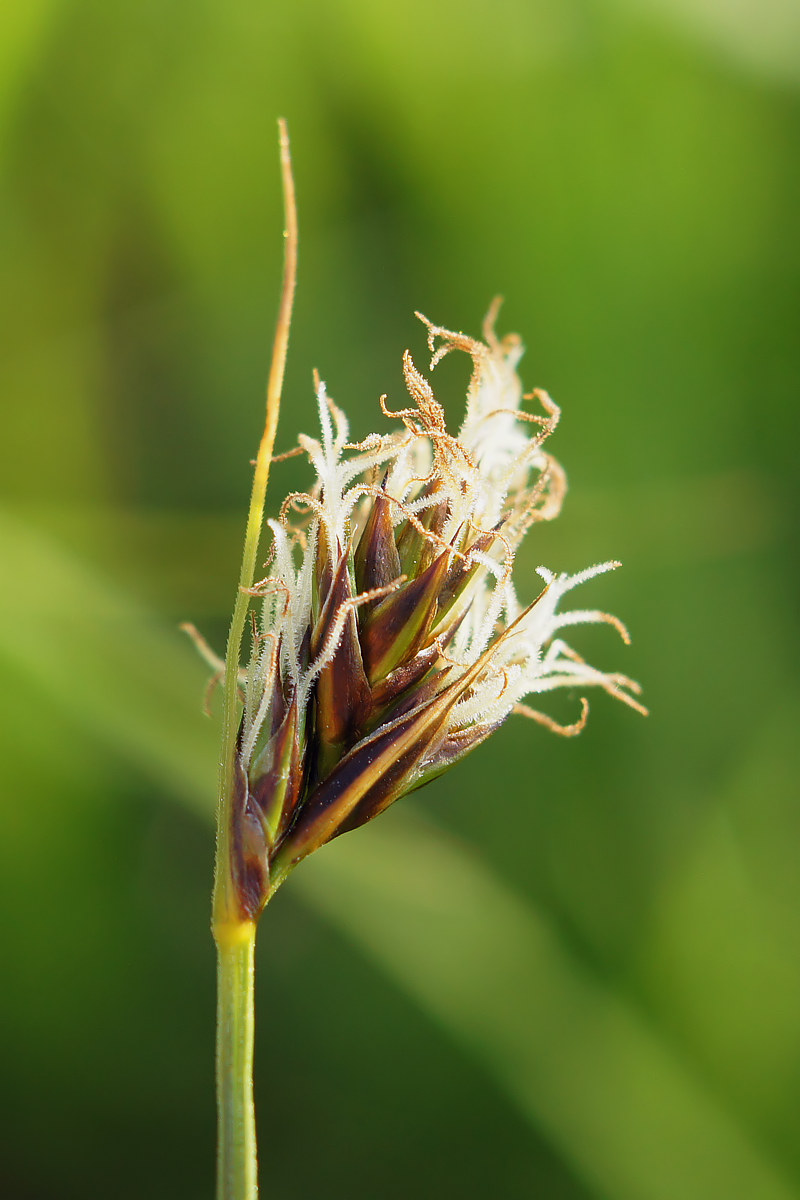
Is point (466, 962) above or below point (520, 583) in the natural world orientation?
below

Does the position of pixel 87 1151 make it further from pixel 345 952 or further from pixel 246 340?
pixel 246 340

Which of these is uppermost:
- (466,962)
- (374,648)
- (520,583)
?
(520,583)

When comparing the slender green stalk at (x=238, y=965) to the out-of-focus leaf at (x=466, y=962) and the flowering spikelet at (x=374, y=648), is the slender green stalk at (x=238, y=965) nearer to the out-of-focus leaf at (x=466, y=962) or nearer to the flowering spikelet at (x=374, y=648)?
the flowering spikelet at (x=374, y=648)

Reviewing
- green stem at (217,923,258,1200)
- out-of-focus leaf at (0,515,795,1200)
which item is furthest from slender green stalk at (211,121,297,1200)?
out-of-focus leaf at (0,515,795,1200)

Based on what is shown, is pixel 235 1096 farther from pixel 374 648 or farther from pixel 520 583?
pixel 520 583

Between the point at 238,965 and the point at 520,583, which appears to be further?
the point at 520,583

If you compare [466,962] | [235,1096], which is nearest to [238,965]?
[235,1096]

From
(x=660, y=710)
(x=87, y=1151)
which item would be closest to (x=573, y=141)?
(x=660, y=710)
